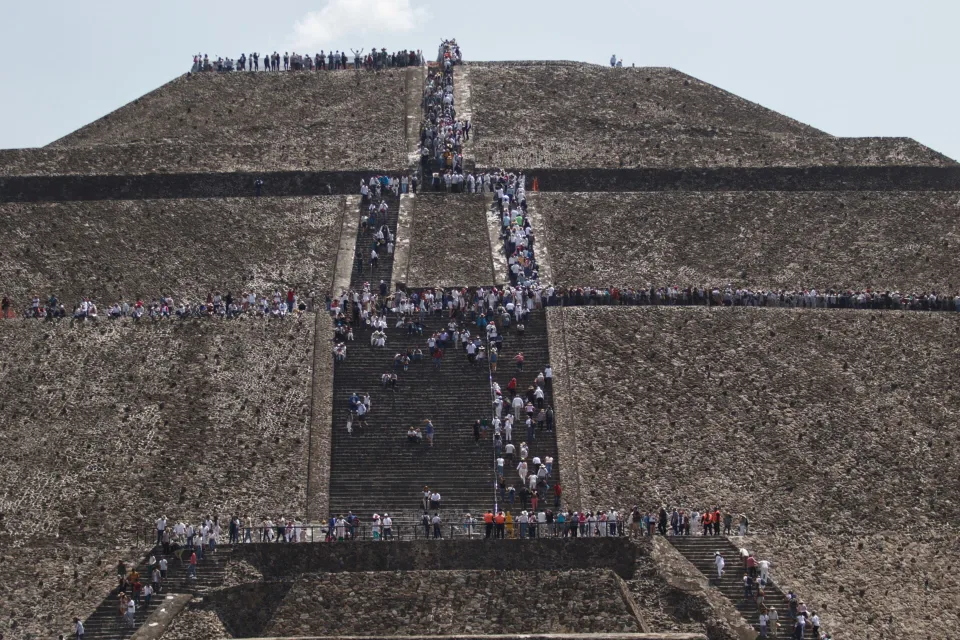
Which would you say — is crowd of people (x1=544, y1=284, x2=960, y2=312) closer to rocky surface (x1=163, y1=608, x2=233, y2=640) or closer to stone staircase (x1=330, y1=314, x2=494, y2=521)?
stone staircase (x1=330, y1=314, x2=494, y2=521)

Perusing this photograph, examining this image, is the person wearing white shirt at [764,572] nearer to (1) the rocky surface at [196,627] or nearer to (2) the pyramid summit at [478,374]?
(2) the pyramid summit at [478,374]

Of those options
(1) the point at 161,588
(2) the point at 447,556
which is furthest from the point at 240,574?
(2) the point at 447,556

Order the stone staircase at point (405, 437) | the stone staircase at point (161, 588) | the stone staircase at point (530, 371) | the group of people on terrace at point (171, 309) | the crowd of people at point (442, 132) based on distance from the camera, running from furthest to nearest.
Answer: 1. the crowd of people at point (442, 132)
2. the group of people on terrace at point (171, 309)
3. the stone staircase at point (530, 371)
4. the stone staircase at point (405, 437)
5. the stone staircase at point (161, 588)

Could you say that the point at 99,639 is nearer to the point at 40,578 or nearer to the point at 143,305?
the point at 40,578

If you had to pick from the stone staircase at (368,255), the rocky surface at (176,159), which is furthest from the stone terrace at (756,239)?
the rocky surface at (176,159)

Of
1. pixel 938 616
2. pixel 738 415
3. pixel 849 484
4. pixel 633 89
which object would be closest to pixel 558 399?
pixel 738 415

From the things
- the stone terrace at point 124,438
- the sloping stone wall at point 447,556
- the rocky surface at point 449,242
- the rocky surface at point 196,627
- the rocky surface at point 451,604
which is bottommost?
the rocky surface at point 196,627

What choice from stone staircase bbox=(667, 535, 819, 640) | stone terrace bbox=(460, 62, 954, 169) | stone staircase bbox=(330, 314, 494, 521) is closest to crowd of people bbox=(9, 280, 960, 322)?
stone staircase bbox=(330, 314, 494, 521)
